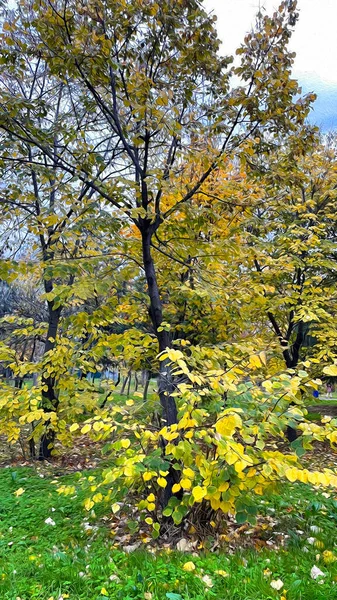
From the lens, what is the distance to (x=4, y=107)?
2596mm

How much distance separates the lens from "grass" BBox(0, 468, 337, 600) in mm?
1572

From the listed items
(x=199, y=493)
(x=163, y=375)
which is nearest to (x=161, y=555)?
(x=199, y=493)

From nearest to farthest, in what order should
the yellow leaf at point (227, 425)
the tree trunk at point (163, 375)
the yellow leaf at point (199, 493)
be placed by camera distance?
the yellow leaf at point (227, 425)
the yellow leaf at point (199, 493)
the tree trunk at point (163, 375)

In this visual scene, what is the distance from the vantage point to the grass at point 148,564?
157 centimetres

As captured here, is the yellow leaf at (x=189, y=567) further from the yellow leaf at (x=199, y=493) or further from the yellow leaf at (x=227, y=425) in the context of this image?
the yellow leaf at (x=227, y=425)

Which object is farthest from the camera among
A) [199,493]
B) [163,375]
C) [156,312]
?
[156,312]

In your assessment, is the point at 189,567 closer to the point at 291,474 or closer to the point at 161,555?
the point at 161,555

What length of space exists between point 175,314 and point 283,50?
9.07 ft

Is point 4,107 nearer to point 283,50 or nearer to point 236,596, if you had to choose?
point 283,50

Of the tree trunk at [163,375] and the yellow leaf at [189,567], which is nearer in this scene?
the yellow leaf at [189,567]

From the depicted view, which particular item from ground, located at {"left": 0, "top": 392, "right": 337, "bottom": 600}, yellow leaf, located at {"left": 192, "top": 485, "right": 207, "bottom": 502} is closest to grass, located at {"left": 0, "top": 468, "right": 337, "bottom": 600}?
ground, located at {"left": 0, "top": 392, "right": 337, "bottom": 600}

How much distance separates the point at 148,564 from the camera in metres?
1.80

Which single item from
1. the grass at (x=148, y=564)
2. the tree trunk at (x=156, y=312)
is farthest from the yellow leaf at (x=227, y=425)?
the tree trunk at (x=156, y=312)

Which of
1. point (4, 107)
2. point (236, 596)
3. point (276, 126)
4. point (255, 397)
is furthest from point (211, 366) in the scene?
point (4, 107)
